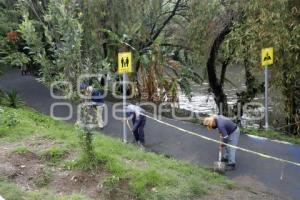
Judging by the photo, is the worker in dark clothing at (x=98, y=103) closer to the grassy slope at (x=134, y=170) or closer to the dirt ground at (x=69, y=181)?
the grassy slope at (x=134, y=170)

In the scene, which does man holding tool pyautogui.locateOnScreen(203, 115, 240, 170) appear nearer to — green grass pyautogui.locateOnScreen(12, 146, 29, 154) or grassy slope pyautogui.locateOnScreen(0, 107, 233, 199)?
grassy slope pyautogui.locateOnScreen(0, 107, 233, 199)

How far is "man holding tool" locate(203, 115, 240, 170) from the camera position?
32.7 feet

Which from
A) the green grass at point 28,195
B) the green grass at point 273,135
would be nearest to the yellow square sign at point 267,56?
the green grass at point 273,135

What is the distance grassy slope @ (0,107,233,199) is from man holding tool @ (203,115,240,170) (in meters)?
0.69

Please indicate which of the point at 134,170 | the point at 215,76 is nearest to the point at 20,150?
the point at 134,170

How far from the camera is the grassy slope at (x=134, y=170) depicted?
27.1 ft

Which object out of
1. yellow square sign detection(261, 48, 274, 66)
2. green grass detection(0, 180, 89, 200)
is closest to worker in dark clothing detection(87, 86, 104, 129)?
yellow square sign detection(261, 48, 274, 66)

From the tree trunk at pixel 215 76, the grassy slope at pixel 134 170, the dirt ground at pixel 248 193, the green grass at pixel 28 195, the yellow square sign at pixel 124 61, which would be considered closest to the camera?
the green grass at pixel 28 195

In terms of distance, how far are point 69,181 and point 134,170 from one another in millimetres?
1202

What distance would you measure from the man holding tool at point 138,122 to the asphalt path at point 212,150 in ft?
0.98

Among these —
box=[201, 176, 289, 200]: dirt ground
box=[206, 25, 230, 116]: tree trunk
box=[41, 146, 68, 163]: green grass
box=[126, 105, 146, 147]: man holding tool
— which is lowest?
box=[201, 176, 289, 200]: dirt ground

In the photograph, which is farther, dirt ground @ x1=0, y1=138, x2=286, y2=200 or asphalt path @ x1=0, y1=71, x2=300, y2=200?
asphalt path @ x1=0, y1=71, x2=300, y2=200

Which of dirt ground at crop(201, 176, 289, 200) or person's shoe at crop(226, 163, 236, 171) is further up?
person's shoe at crop(226, 163, 236, 171)

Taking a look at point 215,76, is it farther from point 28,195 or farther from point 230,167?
point 28,195
